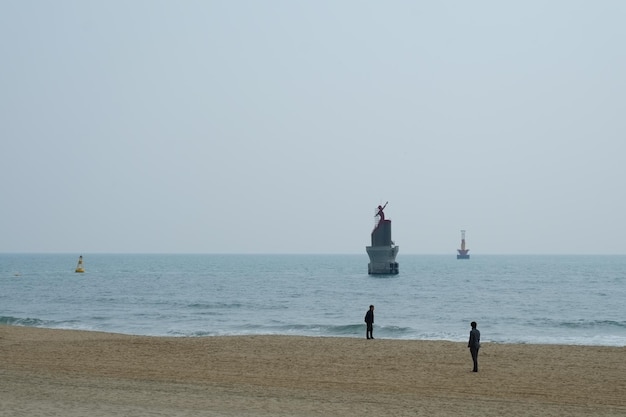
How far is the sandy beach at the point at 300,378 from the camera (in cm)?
1641

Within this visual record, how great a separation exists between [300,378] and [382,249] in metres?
85.8

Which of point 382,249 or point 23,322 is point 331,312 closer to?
point 23,322

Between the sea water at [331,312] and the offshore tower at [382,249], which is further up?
the offshore tower at [382,249]

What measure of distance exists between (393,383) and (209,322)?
29.8 m

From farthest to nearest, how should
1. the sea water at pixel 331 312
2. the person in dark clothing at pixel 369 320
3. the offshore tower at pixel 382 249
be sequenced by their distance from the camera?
1. the offshore tower at pixel 382 249
2. the sea water at pixel 331 312
3. the person in dark clothing at pixel 369 320

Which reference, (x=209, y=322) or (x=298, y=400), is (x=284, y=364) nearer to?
(x=298, y=400)

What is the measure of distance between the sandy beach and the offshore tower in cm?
7059

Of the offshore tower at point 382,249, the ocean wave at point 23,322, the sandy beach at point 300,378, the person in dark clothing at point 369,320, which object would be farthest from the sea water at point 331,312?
the offshore tower at point 382,249

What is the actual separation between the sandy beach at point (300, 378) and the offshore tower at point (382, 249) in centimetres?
7059

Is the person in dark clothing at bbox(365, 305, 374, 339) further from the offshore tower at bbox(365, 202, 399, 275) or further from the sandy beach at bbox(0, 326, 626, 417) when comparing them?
the offshore tower at bbox(365, 202, 399, 275)

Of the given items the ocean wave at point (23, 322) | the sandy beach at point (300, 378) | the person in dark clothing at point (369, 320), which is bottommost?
the ocean wave at point (23, 322)

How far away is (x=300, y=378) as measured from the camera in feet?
70.7

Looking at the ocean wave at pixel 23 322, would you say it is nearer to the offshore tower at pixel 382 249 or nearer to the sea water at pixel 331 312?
the sea water at pixel 331 312

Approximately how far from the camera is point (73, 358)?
25188 mm
